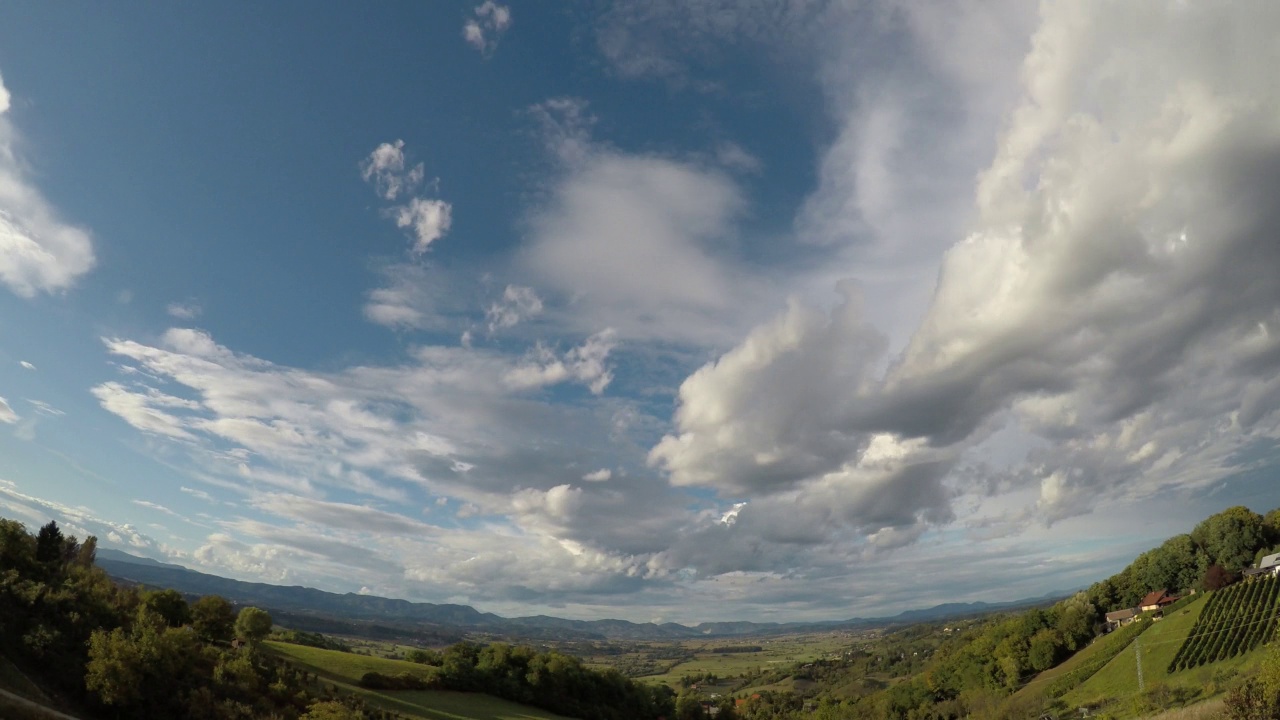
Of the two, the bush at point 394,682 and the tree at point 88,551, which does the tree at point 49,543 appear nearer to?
the tree at point 88,551

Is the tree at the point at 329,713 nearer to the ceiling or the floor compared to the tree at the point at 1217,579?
nearer to the floor

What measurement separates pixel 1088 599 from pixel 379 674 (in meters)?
142

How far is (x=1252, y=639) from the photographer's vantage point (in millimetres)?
70562

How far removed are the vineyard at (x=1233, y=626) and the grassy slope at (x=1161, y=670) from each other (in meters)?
1.48

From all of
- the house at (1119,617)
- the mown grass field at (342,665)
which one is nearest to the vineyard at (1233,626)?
the house at (1119,617)

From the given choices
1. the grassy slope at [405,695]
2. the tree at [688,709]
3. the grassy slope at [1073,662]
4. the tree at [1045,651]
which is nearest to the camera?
the grassy slope at [405,695]

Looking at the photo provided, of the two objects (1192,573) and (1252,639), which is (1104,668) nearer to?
(1252,639)

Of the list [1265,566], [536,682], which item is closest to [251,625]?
[536,682]

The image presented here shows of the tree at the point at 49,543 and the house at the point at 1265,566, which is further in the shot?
the house at the point at 1265,566

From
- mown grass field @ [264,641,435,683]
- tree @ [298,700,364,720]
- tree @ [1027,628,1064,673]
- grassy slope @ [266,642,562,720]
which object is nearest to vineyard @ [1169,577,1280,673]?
tree @ [1027,628,1064,673]

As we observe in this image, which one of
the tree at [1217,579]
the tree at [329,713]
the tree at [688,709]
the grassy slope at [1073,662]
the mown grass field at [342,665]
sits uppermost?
the tree at [1217,579]

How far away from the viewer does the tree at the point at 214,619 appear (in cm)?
6259

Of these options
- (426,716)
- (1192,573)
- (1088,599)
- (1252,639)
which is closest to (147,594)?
(426,716)

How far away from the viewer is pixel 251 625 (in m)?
65.2
